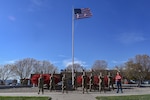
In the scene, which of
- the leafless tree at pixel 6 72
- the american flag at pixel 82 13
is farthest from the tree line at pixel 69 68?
the american flag at pixel 82 13

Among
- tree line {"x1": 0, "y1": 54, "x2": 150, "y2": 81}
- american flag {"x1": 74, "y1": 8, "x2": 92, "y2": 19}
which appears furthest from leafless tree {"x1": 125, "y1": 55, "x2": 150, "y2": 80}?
→ american flag {"x1": 74, "y1": 8, "x2": 92, "y2": 19}

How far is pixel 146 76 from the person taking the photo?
9081 centimetres

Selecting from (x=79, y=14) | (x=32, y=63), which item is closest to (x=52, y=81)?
(x=79, y=14)

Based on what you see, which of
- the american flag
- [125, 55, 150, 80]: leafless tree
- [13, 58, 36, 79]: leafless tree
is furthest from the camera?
[13, 58, 36, 79]: leafless tree

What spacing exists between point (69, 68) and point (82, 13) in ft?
223

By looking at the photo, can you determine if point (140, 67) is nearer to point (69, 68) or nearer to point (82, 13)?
point (69, 68)

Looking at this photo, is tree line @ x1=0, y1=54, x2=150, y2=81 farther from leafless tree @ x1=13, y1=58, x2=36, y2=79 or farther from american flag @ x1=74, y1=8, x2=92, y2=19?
american flag @ x1=74, y1=8, x2=92, y2=19

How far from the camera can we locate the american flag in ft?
123

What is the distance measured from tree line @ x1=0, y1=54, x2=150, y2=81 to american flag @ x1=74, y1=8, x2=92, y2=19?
2158 inches

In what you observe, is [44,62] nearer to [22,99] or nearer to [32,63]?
[32,63]

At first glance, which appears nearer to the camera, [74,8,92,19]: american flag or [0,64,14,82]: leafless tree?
[74,8,92,19]: american flag

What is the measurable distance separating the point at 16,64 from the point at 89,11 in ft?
245

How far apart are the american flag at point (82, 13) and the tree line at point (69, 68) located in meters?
54.8

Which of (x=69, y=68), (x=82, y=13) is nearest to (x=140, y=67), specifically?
(x=69, y=68)
